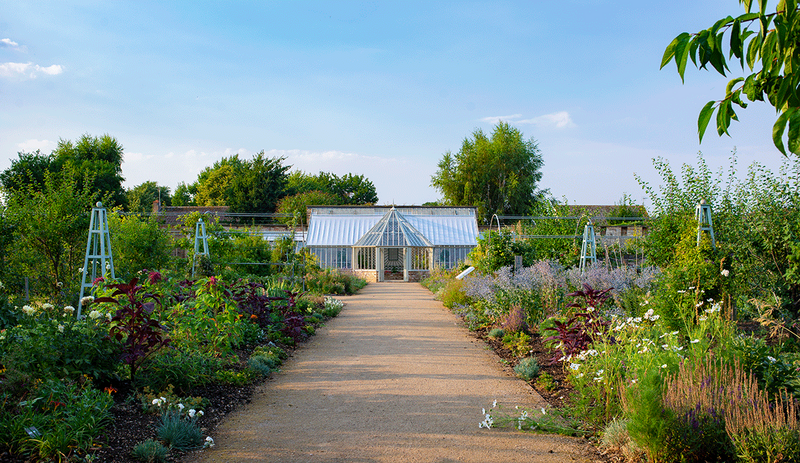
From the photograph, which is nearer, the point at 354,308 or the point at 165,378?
the point at 165,378

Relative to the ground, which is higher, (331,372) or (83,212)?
(83,212)

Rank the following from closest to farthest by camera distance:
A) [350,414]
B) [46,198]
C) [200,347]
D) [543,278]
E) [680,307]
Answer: [350,414], [200,347], [680,307], [543,278], [46,198]

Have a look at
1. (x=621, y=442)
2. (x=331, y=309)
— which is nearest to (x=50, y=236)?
(x=331, y=309)

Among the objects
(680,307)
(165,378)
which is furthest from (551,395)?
(165,378)

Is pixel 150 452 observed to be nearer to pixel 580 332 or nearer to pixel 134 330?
pixel 134 330

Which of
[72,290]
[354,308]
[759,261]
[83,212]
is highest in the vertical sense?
[83,212]

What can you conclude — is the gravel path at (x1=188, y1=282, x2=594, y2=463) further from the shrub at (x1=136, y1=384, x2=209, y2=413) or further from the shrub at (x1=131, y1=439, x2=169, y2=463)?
the shrub at (x1=136, y1=384, x2=209, y2=413)

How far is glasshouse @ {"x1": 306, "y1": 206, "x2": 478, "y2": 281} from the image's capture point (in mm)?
24781

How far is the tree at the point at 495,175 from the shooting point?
3744 centimetres

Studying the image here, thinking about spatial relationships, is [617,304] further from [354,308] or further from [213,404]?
[354,308]

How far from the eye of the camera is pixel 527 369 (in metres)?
5.99

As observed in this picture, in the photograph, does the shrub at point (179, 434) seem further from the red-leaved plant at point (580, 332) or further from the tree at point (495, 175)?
the tree at point (495, 175)

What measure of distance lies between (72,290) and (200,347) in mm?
4632

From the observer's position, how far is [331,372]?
252 inches
